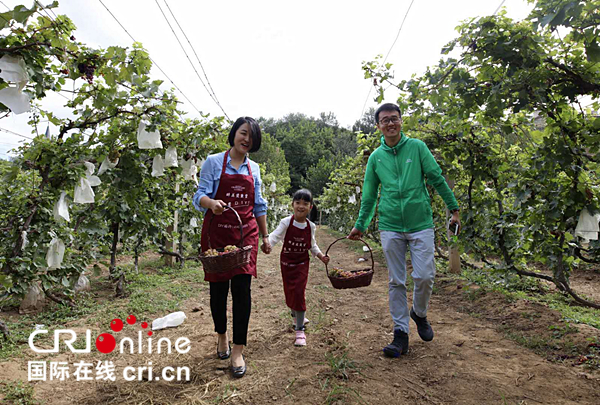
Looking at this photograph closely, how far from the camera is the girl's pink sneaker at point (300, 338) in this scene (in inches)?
120

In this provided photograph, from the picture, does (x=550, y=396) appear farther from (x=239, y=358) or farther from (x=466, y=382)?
(x=239, y=358)

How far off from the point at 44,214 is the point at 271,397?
2.83 meters

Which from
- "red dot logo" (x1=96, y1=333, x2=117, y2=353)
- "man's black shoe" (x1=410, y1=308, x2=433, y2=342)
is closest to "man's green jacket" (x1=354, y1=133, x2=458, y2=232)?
"man's black shoe" (x1=410, y1=308, x2=433, y2=342)

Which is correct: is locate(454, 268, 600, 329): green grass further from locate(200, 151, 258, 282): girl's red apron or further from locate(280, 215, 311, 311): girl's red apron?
locate(200, 151, 258, 282): girl's red apron

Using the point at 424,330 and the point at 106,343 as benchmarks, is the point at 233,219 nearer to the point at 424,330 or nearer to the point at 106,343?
the point at 106,343

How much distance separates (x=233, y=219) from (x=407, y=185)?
1355 millimetres

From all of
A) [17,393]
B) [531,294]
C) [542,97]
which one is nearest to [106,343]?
[17,393]

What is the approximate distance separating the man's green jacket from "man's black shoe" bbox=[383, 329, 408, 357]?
0.81m

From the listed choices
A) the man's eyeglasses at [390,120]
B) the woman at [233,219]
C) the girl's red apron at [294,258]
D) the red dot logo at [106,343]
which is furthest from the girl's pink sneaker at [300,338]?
the man's eyeglasses at [390,120]

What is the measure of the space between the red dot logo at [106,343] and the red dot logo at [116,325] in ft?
0.75

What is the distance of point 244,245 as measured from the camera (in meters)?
2.61

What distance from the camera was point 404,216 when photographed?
282 centimetres

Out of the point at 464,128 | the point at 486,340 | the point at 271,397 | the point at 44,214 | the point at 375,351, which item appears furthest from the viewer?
the point at 464,128

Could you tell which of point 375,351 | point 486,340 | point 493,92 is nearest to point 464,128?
point 493,92
